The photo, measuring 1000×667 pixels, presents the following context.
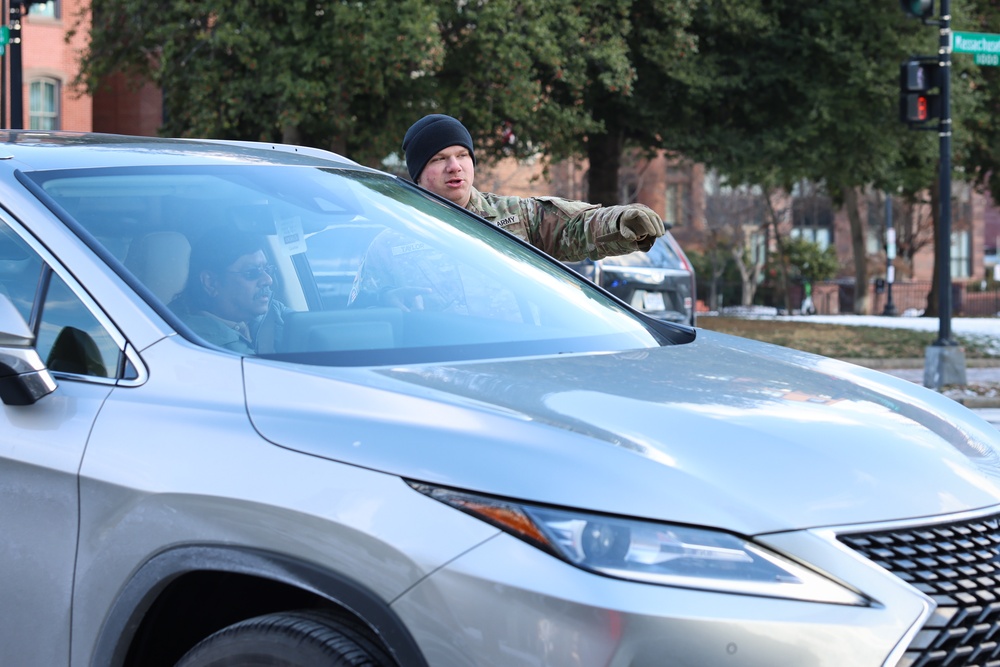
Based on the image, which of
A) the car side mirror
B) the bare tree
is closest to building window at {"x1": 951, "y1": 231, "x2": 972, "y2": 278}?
the bare tree

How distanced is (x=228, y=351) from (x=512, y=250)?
1258 mm

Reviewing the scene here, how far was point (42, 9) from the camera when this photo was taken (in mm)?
39719

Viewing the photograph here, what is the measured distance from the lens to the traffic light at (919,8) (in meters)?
13.8

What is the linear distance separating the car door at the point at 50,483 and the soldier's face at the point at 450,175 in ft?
7.75

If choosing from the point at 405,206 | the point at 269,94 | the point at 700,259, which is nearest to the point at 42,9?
the point at 269,94

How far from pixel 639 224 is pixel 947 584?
7.44 ft

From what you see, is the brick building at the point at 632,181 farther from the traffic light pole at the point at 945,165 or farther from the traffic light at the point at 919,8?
the traffic light at the point at 919,8

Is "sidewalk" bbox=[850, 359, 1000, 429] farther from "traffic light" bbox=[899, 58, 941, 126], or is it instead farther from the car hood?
the car hood

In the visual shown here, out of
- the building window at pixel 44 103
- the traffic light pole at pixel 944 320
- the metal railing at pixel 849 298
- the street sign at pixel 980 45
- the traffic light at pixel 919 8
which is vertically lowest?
the metal railing at pixel 849 298

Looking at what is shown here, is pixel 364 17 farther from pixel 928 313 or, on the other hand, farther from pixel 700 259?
pixel 700 259

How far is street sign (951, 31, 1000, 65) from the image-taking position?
1400 cm

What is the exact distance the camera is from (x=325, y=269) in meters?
3.53

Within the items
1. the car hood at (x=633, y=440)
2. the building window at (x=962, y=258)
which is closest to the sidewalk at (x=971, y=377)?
the car hood at (x=633, y=440)

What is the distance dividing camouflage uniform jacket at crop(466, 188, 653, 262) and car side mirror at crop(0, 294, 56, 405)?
228 centimetres
